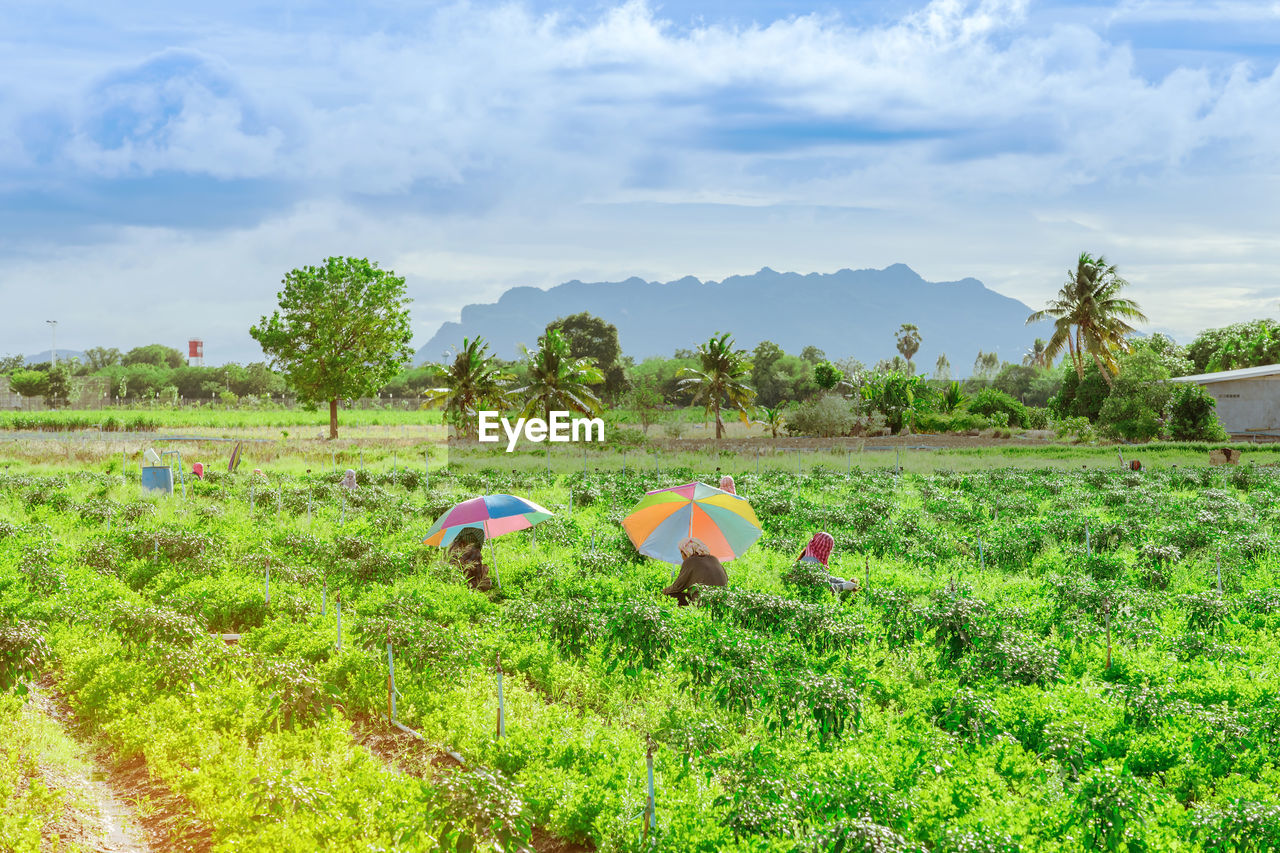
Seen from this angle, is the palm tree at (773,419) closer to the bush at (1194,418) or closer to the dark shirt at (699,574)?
the bush at (1194,418)

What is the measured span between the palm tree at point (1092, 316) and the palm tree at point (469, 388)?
32.0 m

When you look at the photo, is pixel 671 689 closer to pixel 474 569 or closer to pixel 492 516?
pixel 492 516

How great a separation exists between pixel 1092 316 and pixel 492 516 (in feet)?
160

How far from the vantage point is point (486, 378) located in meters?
45.4

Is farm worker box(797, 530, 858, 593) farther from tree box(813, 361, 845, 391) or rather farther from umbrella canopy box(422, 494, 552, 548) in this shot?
tree box(813, 361, 845, 391)

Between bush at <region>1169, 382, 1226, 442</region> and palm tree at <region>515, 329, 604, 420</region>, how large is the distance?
29.3 metres

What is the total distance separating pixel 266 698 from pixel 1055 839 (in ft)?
21.6

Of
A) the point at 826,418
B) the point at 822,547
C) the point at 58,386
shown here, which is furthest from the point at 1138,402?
the point at 58,386

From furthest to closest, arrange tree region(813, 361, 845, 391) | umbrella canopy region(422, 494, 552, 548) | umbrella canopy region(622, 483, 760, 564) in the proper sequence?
tree region(813, 361, 845, 391), umbrella canopy region(422, 494, 552, 548), umbrella canopy region(622, 483, 760, 564)

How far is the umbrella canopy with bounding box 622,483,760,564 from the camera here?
11.2 metres

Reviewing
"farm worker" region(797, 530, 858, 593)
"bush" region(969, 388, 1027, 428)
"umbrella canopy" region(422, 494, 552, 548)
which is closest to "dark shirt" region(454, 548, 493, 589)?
"umbrella canopy" region(422, 494, 552, 548)

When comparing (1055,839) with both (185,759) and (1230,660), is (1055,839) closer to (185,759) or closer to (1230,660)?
(1230,660)

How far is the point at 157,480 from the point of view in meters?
20.9

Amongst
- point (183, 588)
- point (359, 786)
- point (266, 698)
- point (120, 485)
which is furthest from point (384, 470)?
point (359, 786)
